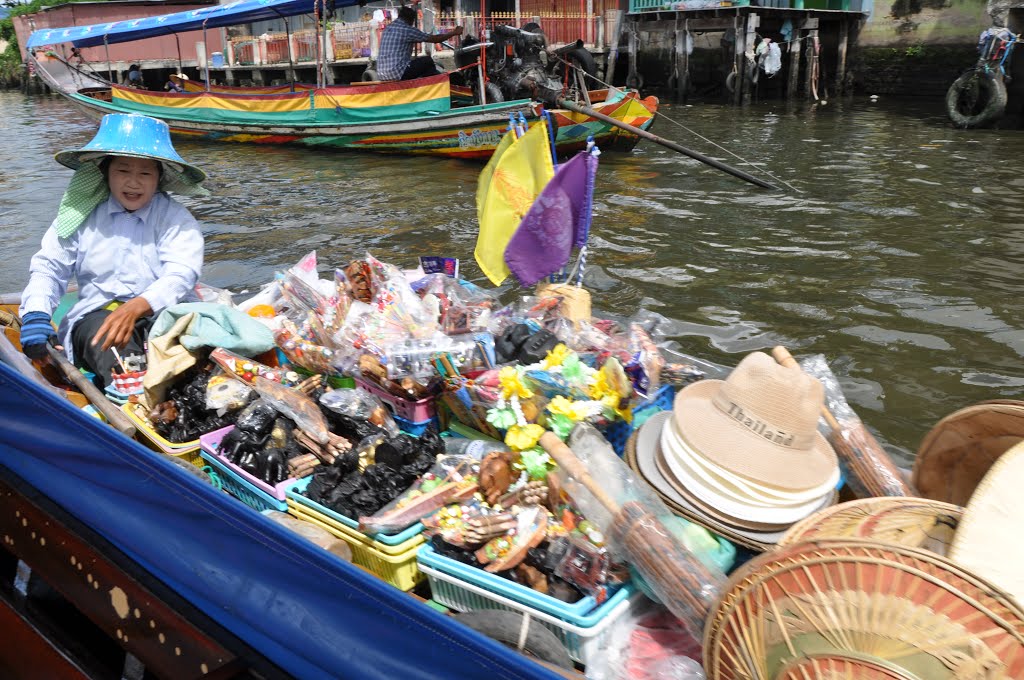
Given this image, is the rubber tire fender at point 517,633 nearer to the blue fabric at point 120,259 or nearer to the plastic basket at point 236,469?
the plastic basket at point 236,469

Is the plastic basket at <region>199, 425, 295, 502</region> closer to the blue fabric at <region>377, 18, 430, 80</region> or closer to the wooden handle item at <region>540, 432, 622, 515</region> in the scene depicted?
the wooden handle item at <region>540, 432, 622, 515</region>

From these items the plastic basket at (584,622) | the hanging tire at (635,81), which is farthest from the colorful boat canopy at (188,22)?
the plastic basket at (584,622)

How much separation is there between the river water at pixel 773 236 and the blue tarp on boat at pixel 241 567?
3005 millimetres

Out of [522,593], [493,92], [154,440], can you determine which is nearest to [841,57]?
[493,92]

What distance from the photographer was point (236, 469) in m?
2.37

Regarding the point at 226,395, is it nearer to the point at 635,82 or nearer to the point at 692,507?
the point at 692,507

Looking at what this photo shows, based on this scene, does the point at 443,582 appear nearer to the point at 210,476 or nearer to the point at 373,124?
the point at 210,476

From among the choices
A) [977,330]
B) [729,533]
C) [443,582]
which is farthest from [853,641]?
[977,330]

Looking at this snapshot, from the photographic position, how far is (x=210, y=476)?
253 cm

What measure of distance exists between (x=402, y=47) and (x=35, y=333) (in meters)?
9.63

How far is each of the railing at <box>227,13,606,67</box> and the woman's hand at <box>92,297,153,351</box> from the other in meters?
13.6

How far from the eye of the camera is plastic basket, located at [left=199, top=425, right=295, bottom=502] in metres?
2.25

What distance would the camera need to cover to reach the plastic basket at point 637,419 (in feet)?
7.40

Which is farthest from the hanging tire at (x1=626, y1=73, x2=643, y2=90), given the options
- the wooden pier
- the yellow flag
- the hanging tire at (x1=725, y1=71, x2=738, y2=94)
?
the yellow flag
